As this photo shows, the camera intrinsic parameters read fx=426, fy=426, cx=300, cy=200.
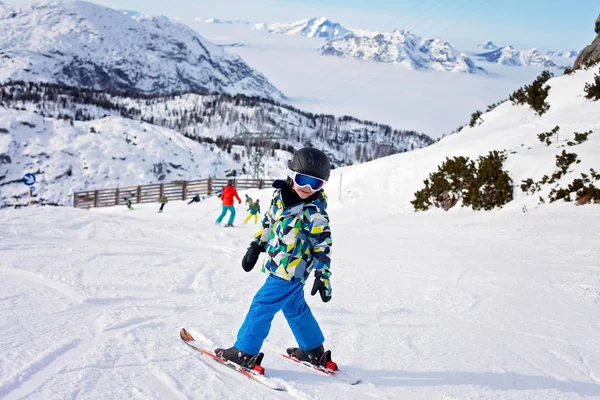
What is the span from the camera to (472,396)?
269 cm

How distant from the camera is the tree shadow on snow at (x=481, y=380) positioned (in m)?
2.79

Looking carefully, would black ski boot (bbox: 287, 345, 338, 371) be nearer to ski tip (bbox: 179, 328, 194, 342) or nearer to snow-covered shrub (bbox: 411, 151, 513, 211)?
ski tip (bbox: 179, 328, 194, 342)

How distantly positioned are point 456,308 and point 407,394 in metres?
1.90

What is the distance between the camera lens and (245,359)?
2941mm

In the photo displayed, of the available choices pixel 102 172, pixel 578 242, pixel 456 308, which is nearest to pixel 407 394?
pixel 456 308

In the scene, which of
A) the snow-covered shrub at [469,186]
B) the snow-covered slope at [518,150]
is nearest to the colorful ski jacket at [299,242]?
the snow-covered slope at [518,150]

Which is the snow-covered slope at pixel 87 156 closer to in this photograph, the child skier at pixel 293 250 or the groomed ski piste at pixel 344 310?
the groomed ski piste at pixel 344 310

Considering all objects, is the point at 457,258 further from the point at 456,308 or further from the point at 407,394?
the point at 407,394

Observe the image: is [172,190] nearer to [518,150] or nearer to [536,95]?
[536,95]

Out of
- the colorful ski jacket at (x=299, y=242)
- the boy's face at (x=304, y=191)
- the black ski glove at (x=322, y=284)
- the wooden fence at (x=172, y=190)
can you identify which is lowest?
the wooden fence at (x=172, y=190)

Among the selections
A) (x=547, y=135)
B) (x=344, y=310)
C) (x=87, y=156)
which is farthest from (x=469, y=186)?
(x=87, y=156)

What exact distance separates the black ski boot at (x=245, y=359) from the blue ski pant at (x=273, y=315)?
0.10 ft

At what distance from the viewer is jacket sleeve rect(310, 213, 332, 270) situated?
2877 millimetres

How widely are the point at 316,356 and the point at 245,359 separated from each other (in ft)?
1.69
